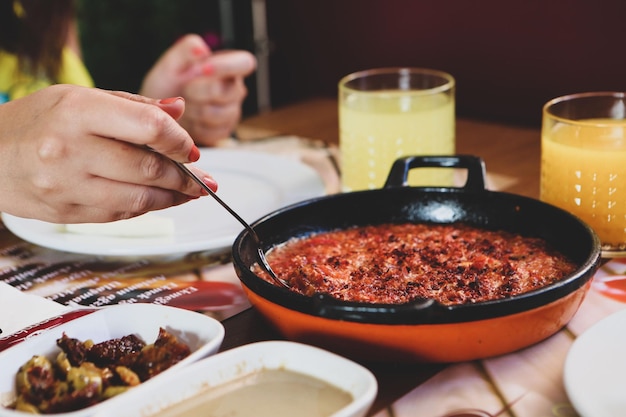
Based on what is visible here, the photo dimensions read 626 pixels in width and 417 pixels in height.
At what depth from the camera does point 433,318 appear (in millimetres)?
948

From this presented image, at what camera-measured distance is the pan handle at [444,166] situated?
1.45m

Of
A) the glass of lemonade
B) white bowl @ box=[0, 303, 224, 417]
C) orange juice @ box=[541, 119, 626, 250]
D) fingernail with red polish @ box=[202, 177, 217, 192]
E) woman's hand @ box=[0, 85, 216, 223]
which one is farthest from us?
the glass of lemonade

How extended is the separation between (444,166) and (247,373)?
0.71 meters

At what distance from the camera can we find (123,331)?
42.8 inches

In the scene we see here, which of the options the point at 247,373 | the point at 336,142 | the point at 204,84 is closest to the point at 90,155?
the point at 247,373

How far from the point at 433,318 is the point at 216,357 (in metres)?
0.28

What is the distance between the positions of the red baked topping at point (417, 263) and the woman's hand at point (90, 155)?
23 cm

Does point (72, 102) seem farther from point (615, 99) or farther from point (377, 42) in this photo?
point (377, 42)

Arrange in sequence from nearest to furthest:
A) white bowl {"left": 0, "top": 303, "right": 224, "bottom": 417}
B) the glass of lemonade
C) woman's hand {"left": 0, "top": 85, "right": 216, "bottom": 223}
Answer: white bowl {"left": 0, "top": 303, "right": 224, "bottom": 417}, woman's hand {"left": 0, "top": 85, "right": 216, "bottom": 223}, the glass of lemonade

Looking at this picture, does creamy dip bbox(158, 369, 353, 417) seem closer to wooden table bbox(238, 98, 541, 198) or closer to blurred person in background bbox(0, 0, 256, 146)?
wooden table bbox(238, 98, 541, 198)

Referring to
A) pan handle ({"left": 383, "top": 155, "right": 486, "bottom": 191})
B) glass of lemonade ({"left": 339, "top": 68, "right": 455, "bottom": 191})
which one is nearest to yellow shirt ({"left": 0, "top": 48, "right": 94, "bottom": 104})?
glass of lemonade ({"left": 339, "top": 68, "right": 455, "bottom": 191})

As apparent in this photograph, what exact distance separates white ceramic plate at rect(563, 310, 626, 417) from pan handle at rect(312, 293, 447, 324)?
0.18 metres

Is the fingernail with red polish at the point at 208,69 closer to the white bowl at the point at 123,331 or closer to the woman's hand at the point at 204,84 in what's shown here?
the woman's hand at the point at 204,84

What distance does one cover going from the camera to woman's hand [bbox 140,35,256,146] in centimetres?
223
